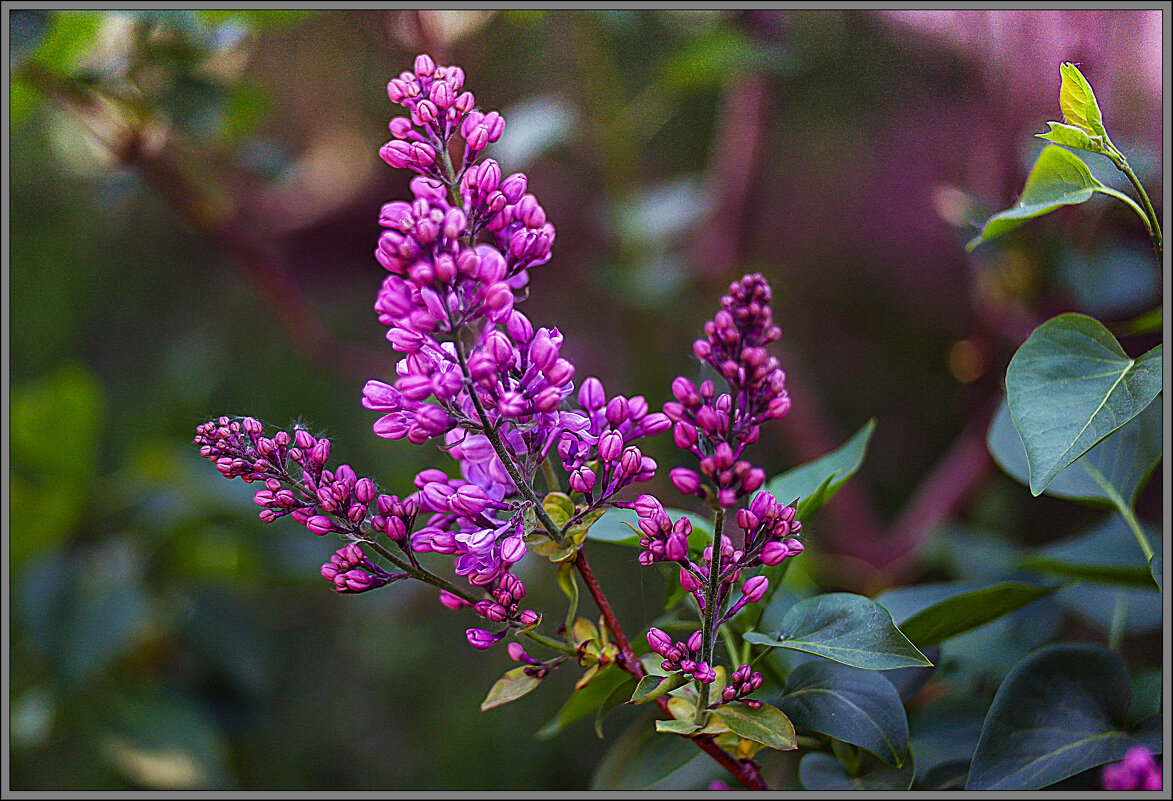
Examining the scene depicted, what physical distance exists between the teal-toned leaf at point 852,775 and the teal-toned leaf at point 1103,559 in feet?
0.53

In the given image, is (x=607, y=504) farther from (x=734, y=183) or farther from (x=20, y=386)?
(x=20, y=386)

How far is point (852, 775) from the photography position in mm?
385

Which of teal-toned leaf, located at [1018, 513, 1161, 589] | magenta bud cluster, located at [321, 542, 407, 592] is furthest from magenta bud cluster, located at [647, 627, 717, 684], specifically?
teal-toned leaf, located at [1018, 513, 1161, 589]

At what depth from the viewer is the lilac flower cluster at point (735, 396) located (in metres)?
0.28

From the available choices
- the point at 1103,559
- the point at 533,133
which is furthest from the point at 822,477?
the point at 533,133

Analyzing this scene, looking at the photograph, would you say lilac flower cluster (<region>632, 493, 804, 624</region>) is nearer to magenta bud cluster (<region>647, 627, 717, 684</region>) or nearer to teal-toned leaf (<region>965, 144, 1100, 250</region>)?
magenta bud cluster (<region>647, 627, 717, 684</region>)

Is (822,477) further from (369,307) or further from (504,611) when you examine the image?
(369,307)

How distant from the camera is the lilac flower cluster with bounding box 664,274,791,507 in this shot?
0.28m

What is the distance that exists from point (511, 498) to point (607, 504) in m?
0.04

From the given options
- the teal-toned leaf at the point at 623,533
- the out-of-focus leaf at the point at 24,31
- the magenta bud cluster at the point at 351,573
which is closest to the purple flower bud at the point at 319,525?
the magenta bud cluster at the point at 351,573

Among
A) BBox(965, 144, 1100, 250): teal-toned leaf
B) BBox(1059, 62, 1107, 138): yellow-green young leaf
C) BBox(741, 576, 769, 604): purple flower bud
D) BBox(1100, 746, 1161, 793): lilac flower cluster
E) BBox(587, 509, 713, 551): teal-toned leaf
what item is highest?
BBox(1059, 62, 1107, 138): yellow-green young leaf

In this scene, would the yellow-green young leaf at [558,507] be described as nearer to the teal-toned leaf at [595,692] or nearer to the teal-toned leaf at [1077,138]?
the teal-toned leaf at [595,692]

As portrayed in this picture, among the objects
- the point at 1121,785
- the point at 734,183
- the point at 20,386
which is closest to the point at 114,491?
the point at 20,386

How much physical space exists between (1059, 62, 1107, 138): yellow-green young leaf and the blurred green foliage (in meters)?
0.30
